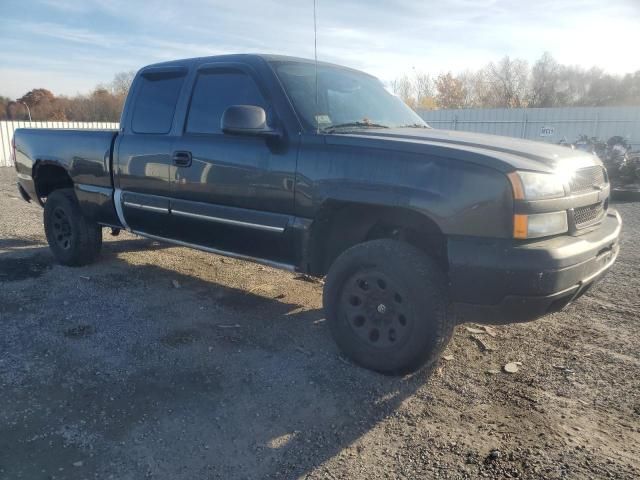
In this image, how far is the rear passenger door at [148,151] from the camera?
4.46m

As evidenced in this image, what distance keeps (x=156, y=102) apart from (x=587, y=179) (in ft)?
11.9

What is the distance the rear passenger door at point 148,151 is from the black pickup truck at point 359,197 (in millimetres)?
17

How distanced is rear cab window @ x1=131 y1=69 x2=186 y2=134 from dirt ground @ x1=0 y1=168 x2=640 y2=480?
5.20 feet

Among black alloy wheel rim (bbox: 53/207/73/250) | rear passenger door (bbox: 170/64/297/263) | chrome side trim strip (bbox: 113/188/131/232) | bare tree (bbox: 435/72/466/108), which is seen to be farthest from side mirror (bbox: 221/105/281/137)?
bare tree (bbox: 435/72/466/108)

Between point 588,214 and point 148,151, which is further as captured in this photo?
point 148,151

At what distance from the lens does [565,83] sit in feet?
154

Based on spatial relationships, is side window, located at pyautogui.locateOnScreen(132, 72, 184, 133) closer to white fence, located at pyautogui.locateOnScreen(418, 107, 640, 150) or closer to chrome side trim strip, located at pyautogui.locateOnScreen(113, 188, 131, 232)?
chrome side trim strip, located at pyautogui.locateOnScreen(113, 188, 131, 232)

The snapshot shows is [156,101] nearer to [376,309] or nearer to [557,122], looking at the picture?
[376,309]

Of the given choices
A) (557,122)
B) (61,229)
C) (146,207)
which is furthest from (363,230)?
(557,122)

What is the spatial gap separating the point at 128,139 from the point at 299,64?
1813 mm

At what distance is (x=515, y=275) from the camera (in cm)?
272

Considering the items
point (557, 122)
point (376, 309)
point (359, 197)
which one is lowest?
point (376, 309)

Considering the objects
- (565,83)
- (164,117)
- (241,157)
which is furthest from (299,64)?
(565,83)

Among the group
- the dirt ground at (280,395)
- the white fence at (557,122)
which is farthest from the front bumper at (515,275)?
the white fence at (557,122)
